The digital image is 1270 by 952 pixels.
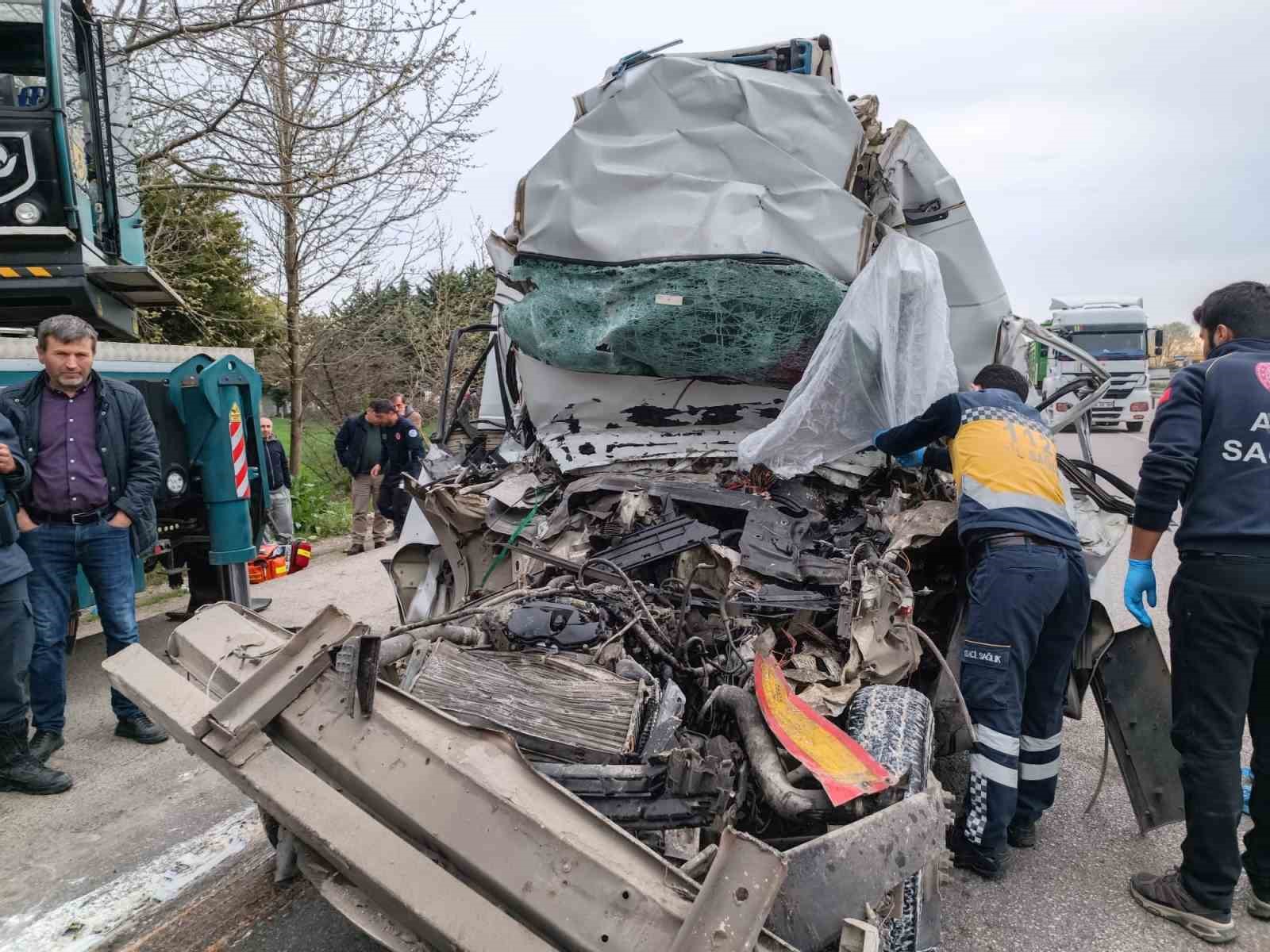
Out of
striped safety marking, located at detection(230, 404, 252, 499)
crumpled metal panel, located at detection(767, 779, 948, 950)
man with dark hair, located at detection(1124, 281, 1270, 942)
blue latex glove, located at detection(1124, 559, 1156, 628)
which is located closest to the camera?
crumpled metal panel, located at detection(767, 779, 948, 950)

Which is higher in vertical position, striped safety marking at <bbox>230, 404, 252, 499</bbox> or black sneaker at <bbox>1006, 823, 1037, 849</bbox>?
striped safety marking at <bbox>230, 404, 252, 499</bbox>

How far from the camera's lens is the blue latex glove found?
3.02 meters

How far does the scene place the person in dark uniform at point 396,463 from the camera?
29.4 feet

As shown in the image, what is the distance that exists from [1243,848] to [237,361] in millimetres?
5630

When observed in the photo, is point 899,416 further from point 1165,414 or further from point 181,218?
point 181,218

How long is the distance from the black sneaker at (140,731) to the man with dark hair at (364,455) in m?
5.02

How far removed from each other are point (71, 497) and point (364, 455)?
5163 millimetres

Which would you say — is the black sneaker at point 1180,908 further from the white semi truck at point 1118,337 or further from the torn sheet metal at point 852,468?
the white semi truck at point 1118,337

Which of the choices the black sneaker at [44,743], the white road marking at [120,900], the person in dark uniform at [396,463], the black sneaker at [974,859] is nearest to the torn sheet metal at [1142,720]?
the black sneaker at [974,859]

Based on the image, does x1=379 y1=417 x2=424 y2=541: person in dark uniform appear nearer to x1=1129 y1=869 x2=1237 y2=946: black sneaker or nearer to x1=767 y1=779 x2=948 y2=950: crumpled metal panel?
x1=1129 y1=869 x2=1237 y2=946: black sneaker

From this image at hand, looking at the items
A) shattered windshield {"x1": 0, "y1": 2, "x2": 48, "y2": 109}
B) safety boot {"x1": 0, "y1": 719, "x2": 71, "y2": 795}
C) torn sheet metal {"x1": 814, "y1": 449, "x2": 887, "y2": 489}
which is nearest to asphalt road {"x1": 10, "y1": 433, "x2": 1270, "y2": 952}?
safety boot {"x1": 0, "y1": 719, "x2": 71, "y2": 795}

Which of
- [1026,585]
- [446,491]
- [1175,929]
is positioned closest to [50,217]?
[446,491]

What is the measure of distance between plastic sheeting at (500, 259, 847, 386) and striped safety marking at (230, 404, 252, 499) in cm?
241

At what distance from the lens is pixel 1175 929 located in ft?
8.77
